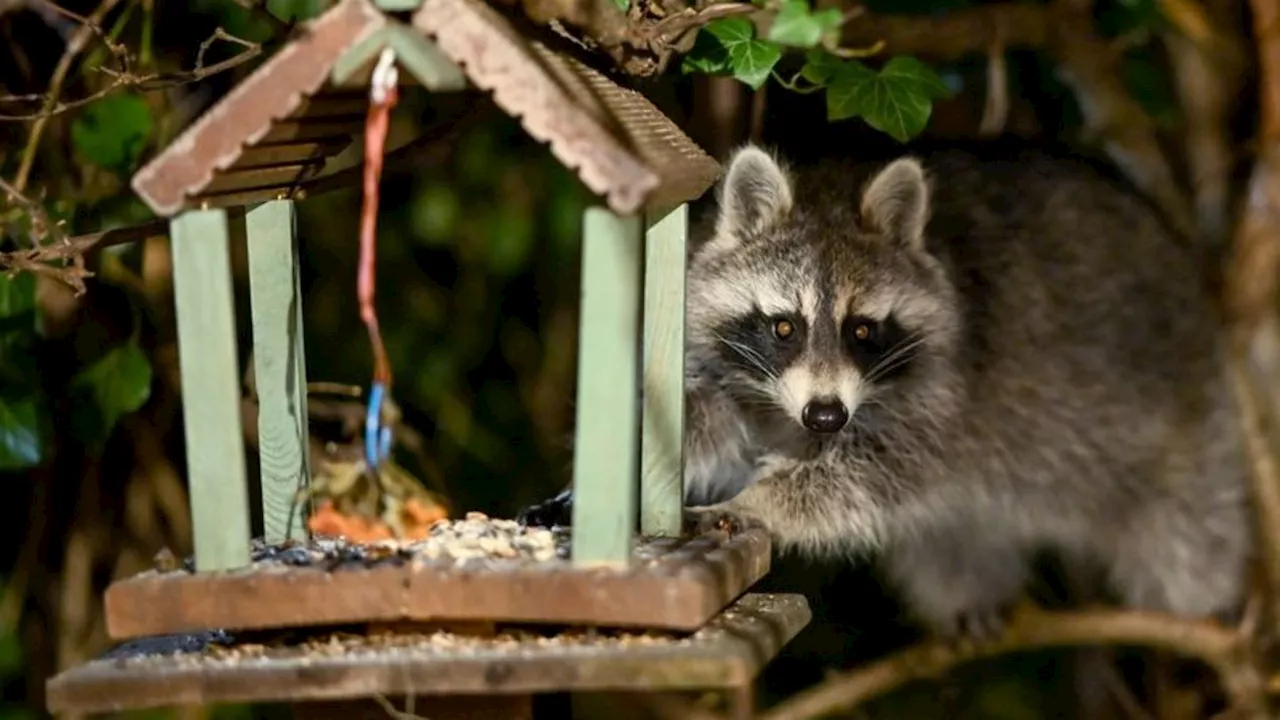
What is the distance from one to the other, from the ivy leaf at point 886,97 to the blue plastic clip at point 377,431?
2.81 ft

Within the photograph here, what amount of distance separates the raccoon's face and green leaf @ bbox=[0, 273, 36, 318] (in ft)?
3.33

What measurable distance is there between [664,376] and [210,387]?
0.57 metres

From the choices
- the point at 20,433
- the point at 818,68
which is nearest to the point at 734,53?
the point at 818,68

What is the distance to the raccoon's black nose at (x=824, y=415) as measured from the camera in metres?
2.59

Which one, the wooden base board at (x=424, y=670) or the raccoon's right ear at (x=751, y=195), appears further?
the raccoon's right ear at (x=751, y=195)

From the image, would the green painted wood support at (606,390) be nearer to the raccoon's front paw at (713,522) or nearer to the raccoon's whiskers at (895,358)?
the raccoon's front paw at (713,522)

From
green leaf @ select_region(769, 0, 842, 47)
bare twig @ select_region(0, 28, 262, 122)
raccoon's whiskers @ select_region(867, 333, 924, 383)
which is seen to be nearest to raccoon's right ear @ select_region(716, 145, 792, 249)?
raccoon's whiskers @ select_region(867, 333, 924, 383)

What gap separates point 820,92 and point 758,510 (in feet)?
3.37

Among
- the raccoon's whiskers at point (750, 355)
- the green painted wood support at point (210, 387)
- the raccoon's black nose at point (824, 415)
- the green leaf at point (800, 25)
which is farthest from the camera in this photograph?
the raccoon's whiskers at point (750, 355)

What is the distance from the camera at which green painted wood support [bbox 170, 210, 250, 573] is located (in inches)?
70.9

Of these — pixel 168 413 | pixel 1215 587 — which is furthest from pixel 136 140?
pixel 1215 587

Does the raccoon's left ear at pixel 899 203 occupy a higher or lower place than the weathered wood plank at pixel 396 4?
lower

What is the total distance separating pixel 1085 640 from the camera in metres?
3.46

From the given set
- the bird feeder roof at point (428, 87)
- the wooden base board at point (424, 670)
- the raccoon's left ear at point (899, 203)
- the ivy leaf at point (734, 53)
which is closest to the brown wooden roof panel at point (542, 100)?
the bird feeder roof at point (428, 87)
